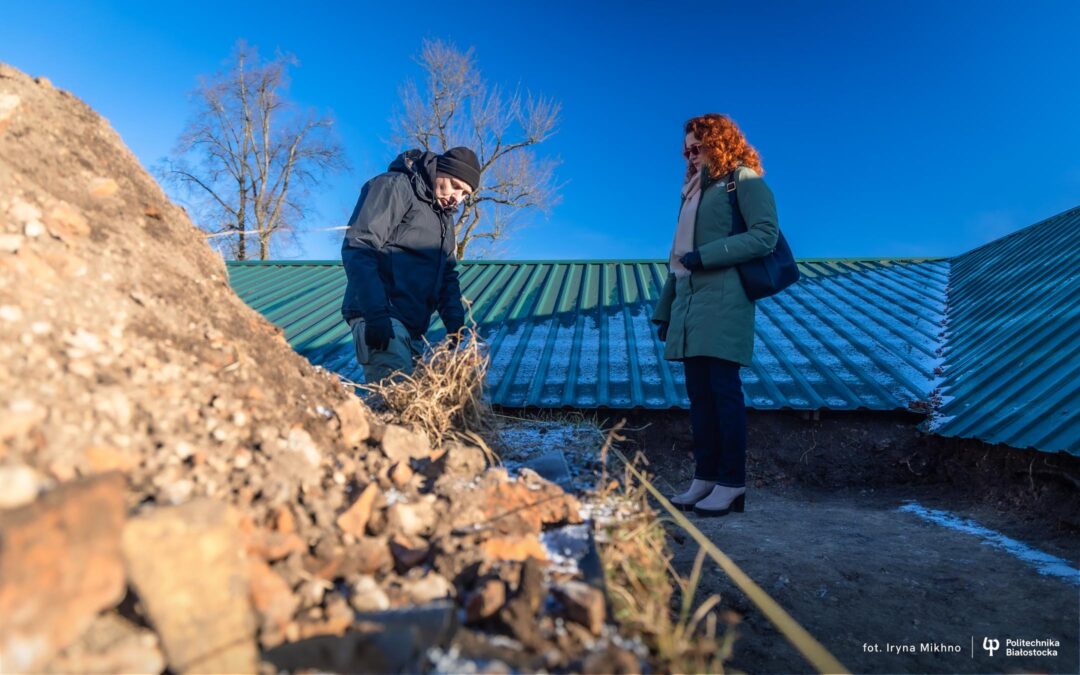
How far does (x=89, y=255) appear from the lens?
1.67 m

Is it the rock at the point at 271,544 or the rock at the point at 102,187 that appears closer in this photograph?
the rock at the point at 271,544

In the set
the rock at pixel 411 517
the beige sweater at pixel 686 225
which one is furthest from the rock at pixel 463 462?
the beige sweater at pixel 686 225

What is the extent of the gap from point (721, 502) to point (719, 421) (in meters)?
0.37

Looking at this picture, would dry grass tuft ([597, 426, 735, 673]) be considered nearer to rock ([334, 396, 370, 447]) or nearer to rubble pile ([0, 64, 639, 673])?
rubble pile ([0, 64, 639, 673])

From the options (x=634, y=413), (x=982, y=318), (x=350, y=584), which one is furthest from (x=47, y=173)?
(x=982, y=318)

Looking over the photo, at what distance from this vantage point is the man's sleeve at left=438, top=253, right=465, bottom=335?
379cm

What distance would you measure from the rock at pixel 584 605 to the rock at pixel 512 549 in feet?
0.62

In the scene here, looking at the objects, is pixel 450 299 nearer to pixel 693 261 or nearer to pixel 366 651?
pixel 693 261

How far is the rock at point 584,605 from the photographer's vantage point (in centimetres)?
115

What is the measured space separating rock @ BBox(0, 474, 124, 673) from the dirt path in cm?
188

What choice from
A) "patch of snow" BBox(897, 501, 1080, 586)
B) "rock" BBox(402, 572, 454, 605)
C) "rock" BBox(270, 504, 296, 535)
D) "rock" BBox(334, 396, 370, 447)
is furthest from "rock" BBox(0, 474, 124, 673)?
"patch of snow" BBox(897, 501, 1080, 586)

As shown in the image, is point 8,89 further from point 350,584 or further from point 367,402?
point 350,584

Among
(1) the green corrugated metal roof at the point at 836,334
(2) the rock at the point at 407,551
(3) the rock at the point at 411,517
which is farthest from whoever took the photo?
(1) the green corrugated metal roof at the point at 836,334

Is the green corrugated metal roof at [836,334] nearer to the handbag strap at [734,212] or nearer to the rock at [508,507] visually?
the handbag strap at [734,212]
